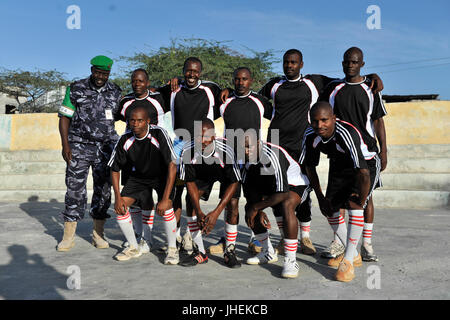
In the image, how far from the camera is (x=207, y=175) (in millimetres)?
4754

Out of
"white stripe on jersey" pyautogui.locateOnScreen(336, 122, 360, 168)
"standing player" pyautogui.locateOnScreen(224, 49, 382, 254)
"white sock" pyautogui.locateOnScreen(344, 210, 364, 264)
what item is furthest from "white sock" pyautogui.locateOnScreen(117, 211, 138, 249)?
"white stripe on jersey" pyautogui.locateOnScreen(336, 122, 360, 168)

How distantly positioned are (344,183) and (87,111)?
3.23 m

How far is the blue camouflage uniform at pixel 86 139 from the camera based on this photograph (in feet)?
17.3

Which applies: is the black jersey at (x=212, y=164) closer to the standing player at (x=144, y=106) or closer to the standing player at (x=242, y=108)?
the standing player at (x=242, y=108)

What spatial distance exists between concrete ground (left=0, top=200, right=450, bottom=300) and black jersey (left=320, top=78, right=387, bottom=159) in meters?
1.36

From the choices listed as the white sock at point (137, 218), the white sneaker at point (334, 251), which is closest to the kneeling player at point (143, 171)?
the white sock at point (137, 218)

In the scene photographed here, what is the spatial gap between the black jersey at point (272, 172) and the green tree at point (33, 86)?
2346 centimetres

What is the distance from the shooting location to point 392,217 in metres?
7.69

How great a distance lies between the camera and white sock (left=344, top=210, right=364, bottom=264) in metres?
4.08

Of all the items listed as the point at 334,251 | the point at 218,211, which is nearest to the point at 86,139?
the point at 218,211

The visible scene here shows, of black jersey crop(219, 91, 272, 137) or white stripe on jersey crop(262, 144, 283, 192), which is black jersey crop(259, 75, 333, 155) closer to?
black jersey crop(219, 91, 272, 137)

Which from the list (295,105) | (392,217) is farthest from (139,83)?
(392,217)

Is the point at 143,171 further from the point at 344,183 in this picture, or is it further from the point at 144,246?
the point at 344,183
